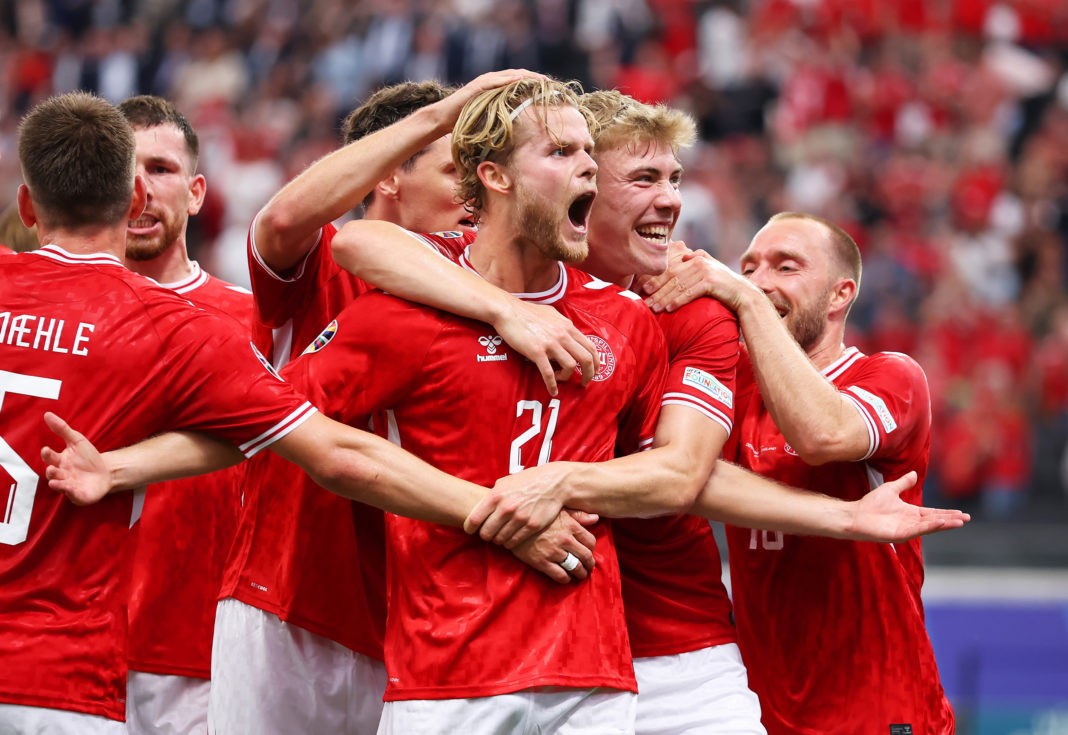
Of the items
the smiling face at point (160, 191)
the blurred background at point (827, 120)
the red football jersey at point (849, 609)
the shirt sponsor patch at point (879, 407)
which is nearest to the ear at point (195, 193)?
the smiling face at point (160, 191)

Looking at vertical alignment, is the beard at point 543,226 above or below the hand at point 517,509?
above

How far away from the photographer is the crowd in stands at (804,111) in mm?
14523

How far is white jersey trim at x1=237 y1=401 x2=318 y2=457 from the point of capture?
4383 millimetres

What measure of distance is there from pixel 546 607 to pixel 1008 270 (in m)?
12.5

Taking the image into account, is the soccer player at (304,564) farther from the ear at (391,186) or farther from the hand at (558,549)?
the hand at (558,549)

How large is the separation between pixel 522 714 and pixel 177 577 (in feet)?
5.99

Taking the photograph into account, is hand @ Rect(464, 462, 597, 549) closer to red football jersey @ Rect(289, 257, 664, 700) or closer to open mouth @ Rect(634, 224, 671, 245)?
red football jersey @ Rect(289, 257, 664, 700)

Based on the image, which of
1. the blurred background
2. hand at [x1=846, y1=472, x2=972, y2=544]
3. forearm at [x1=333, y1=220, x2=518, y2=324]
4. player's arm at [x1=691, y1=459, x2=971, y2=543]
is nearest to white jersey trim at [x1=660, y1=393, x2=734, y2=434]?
player's arm at [x1=691, y1=459, x2=971, y2=543]

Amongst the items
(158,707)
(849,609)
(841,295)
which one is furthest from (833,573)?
(158,707)

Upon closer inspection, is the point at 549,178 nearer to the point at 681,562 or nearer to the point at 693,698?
the point at 681,562

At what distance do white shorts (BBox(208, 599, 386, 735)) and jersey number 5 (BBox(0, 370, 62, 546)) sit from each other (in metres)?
1.08

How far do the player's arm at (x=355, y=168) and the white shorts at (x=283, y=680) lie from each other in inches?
52.3

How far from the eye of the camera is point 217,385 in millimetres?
4348

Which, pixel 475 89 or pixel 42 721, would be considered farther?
pixel 475 89
